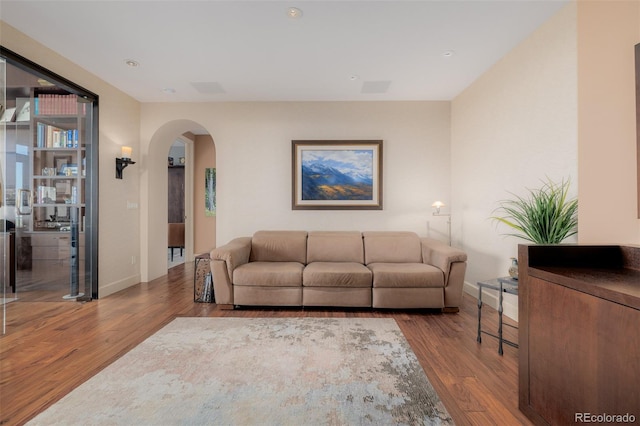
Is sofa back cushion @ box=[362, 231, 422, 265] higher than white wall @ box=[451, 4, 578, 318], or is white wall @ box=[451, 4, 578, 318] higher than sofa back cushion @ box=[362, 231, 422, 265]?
white wall @ box=[451, 4, 578, 318]

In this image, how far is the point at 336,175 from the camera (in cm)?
436

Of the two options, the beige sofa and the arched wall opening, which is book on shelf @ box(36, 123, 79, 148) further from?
the beige sofa

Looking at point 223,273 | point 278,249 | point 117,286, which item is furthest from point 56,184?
point 278,249

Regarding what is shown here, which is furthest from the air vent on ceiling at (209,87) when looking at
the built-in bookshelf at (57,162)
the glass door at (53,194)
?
the built-in bookshelf at (57,162)

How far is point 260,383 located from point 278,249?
213cm

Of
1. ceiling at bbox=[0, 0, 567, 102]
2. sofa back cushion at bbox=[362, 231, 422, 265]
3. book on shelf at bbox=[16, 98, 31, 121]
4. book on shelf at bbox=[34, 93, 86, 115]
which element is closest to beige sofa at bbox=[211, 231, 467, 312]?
sofa back cushion at bbox=[362, 231, 422, 265]

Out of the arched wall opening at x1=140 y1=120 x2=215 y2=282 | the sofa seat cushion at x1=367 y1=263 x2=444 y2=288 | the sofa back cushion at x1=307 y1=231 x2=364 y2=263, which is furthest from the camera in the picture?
the arched wall opening at x1=140 y1=120 x2=215 y2=282

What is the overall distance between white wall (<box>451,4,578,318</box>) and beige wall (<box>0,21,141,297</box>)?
4.69 meters

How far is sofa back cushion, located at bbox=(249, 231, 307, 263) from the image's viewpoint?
388 cm

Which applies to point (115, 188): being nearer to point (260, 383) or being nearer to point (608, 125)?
point (260, 383)

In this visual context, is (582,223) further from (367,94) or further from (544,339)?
(367,94)

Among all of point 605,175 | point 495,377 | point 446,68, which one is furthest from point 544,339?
point 446,68

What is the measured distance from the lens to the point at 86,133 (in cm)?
363

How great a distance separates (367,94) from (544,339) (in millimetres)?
3514
